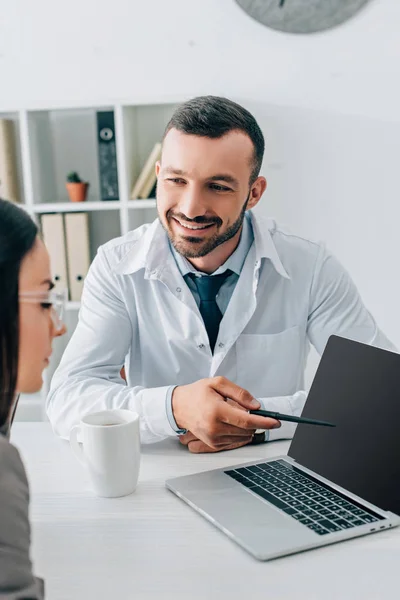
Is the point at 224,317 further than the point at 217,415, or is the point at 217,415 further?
the point at 224,317

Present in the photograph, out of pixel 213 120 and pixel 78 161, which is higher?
pixel 213 120

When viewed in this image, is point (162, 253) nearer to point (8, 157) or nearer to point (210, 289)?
point (210, 289)

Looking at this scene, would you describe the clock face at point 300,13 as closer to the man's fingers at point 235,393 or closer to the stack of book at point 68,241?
the stack of book at point 68,241

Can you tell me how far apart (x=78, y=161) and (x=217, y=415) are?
1832mm

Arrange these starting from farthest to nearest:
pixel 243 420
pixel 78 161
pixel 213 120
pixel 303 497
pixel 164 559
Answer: pixel 78 161 < pixel 213 120 < pixel 243 420 < pixel 303 497 < pixel 164 559

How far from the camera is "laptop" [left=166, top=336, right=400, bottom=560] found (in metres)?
0.83

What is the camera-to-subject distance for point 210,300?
60.1 inches

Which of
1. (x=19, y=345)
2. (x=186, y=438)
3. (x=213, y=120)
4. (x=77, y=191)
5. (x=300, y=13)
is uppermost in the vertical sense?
(x=300, y=13)

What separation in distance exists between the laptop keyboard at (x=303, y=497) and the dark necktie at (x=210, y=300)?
49 centimetres

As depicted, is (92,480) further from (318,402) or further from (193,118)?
(193,118)

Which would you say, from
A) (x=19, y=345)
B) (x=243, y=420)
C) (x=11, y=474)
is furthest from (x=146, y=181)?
(x=11, y=474)

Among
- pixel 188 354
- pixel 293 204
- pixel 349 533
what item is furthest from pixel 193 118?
pixel 293 204

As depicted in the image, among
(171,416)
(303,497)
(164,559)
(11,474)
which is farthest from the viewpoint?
(171,416)

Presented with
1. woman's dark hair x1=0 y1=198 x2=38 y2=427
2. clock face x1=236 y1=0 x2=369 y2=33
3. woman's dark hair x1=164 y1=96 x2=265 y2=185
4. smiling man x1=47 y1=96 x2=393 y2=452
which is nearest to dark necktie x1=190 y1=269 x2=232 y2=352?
smiling man x1=47 y1=96 x2=393 y2=452
